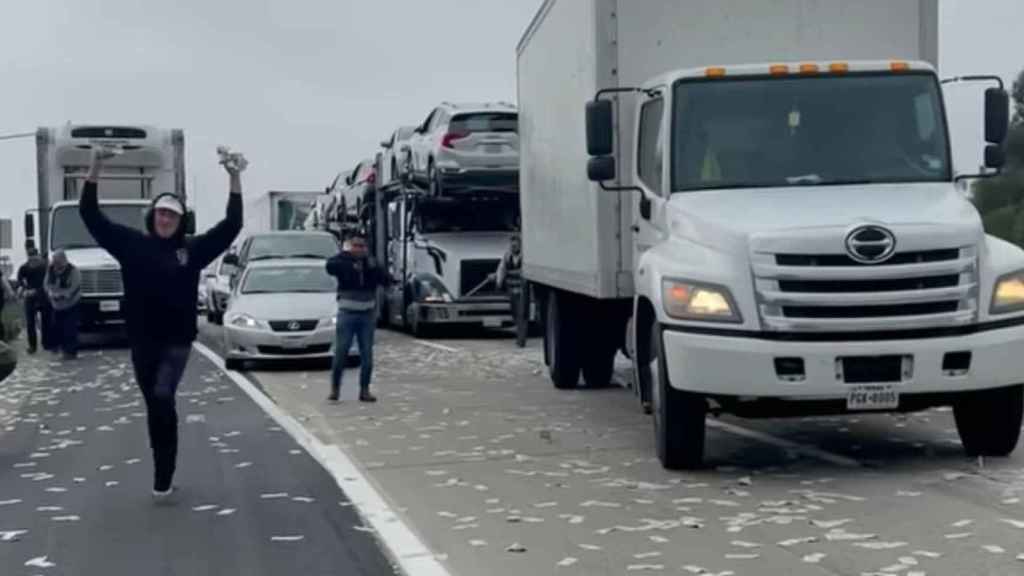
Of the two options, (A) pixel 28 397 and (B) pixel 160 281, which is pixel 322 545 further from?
(A) pixel 28 397

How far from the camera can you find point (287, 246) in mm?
27672

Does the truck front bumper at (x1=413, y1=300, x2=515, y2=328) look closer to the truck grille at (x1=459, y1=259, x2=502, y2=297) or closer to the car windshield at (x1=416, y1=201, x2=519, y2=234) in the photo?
the truck grille at (x1=459, y1=259, x2=502, y2=297)

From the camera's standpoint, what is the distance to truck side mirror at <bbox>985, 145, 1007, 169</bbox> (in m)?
11.4

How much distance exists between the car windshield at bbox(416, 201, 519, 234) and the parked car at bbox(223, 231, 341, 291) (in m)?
1.66

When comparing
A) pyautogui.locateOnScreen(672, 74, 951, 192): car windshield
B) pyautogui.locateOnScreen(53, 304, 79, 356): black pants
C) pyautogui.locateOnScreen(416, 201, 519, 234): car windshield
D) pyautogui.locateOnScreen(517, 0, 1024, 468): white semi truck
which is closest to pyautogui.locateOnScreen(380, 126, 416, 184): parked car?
pyautogui.locateOnScreen(416, 201, 519, 234): car windshield

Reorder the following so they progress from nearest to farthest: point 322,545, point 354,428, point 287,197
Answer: point 322,545
point 354,428
point 287,197

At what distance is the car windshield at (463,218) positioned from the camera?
28.6 metres

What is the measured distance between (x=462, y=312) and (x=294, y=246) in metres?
3.09

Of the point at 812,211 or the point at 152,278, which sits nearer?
the point at 152,278

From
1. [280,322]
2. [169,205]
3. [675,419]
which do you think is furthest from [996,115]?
[280,322]

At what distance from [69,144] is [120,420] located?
1440 centimetres

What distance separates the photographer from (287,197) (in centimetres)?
4878

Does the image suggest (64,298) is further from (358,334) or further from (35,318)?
(358,334)

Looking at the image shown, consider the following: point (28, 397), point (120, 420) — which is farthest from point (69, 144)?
point (120, 420)
